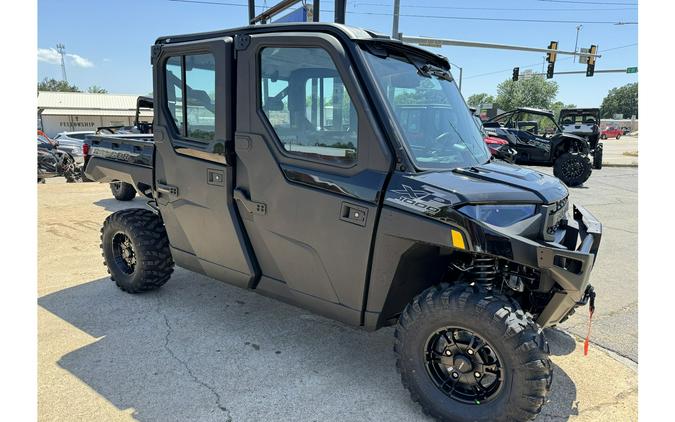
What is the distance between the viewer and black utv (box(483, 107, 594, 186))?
1307 centimetres

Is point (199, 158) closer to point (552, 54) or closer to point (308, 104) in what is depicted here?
point (308, 104)

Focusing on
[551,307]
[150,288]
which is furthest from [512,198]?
[150,288]

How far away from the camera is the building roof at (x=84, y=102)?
46.3m

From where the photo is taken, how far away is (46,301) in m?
4.18

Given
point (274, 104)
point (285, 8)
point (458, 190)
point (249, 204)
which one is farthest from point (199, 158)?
point (285, 8)

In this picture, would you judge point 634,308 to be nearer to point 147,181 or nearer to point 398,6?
point 147,181

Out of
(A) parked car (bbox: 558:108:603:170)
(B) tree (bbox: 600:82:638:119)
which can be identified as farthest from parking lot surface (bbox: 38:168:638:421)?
(B) tree (bbox: 600:82:638:119)

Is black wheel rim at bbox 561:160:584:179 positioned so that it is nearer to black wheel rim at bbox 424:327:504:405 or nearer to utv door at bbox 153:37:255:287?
black wheel rim at bbox 424:327:504:405

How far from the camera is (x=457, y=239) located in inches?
91.0

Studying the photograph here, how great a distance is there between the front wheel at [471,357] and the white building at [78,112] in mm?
47419

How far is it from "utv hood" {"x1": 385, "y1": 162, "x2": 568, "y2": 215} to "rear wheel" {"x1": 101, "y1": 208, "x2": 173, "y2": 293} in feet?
8.43

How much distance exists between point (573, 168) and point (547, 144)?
1.63 meters

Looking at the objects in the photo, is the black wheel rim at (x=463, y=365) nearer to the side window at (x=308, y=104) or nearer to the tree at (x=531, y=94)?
the side window at (x=308, y=104)

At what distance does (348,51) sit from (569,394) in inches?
105
